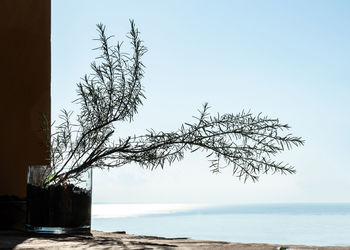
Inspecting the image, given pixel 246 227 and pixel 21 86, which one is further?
pixel 246 227

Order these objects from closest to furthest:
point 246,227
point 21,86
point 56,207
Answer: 1. point 56,207
2. point 21,86
3. point 246,227

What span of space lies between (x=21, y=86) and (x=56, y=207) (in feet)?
2.81

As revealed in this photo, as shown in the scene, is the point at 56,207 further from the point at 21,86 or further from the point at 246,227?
the point at 246,227

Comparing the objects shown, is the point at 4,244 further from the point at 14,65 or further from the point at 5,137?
the point at 14,65

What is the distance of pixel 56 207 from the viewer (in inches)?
60.1

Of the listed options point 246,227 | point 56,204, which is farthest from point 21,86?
point 246,227

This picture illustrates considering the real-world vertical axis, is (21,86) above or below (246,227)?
above

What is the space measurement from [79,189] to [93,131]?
0.23 meters

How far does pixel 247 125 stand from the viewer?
1549mm

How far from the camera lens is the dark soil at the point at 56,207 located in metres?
1.52

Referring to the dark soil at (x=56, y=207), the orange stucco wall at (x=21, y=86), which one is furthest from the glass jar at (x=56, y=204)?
the orange stucco wall at (x=21, y=86)

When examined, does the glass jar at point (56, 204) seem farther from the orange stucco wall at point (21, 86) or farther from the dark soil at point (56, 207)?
the orange stucco wall at point (21, 86)

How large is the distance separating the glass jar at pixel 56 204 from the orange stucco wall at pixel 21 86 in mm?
510

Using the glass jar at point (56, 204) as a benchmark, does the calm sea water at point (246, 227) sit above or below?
below
